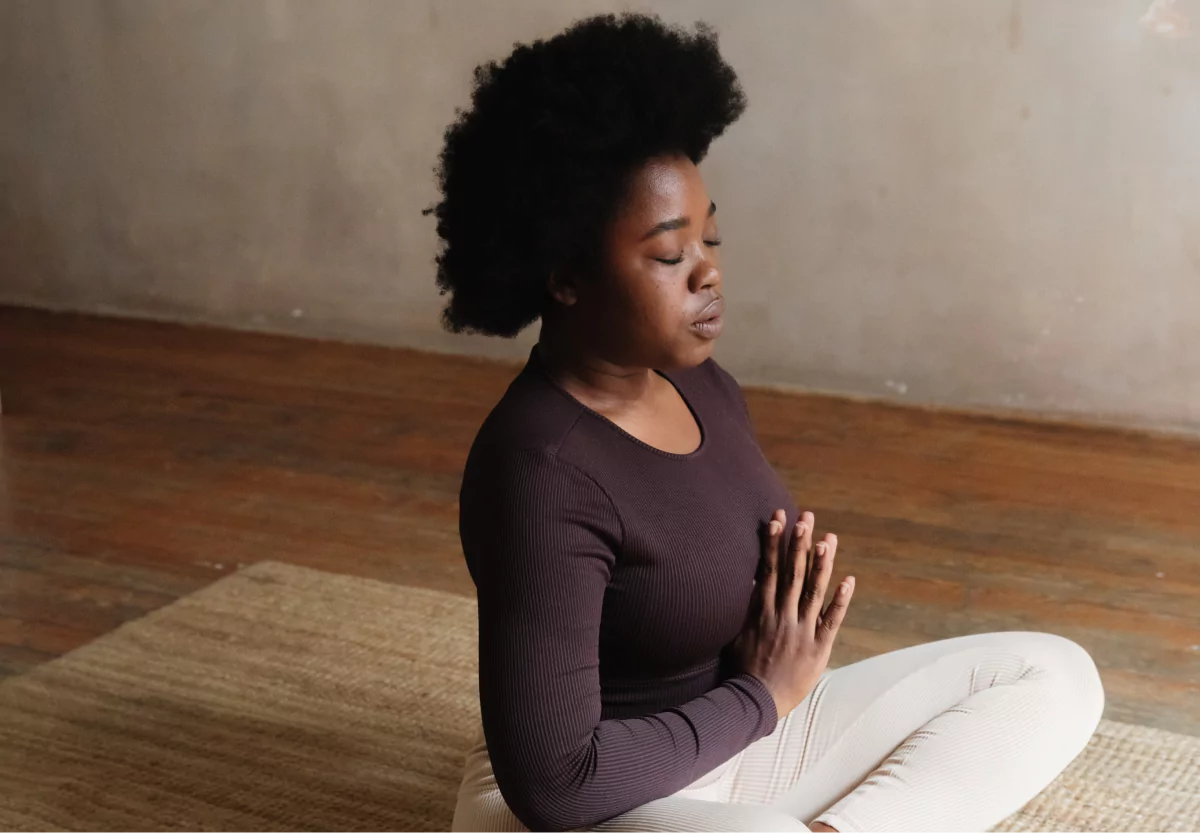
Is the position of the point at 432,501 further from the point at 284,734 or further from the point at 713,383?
the point at 713,383

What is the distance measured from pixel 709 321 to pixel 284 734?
105 cm

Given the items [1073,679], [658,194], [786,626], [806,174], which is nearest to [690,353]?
[658,194]

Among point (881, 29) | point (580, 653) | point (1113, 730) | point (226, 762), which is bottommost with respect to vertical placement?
point (226, 762)

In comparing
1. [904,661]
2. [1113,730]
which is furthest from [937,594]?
[904,661]

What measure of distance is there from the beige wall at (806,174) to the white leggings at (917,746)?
77.4 inches

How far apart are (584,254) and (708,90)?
198mm

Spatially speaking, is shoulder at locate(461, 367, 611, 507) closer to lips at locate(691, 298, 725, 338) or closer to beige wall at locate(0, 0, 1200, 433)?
lips at locate(691, 298, 725, 338)

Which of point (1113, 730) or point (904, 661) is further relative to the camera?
point (1113, 730)

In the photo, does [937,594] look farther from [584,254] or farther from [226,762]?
[584,254]

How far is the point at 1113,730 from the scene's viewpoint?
1.80 metres

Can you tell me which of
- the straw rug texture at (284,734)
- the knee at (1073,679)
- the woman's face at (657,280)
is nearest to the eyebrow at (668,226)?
the woman's face at (657,280)

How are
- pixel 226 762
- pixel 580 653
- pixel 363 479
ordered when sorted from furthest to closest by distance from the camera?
pixel 363 479 → pixel 226 762 → pixel 580 653

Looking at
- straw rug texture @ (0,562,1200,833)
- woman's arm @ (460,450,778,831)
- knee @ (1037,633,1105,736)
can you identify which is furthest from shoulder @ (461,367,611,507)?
straw rug texture @ (0,562,1200,833)

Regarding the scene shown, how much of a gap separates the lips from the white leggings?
0.40m
